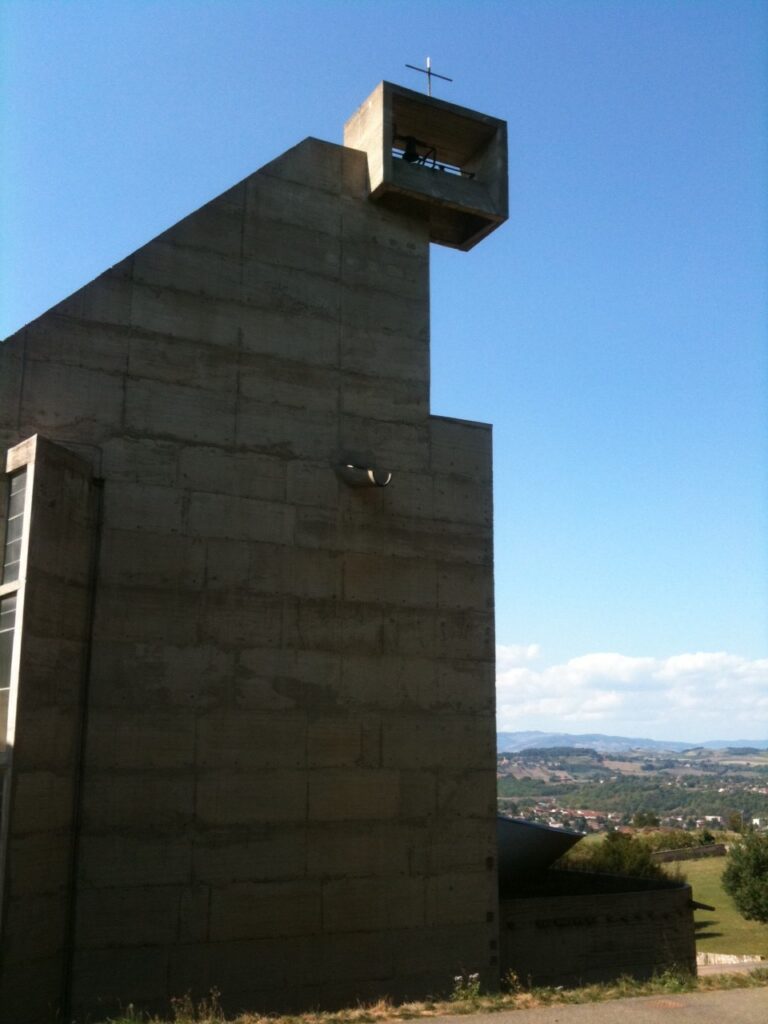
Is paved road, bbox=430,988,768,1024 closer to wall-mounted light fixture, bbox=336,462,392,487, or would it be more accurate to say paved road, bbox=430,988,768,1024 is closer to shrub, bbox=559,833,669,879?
wall-mounted light fixture, bbox=336,462,392,487

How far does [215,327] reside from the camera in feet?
69.3

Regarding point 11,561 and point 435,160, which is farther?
point 435,160

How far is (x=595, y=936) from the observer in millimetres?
23047

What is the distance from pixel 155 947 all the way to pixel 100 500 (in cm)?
866


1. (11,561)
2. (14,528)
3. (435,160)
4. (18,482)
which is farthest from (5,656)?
(435,160)

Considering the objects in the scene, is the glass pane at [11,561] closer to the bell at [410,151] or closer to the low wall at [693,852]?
the bell at [410,151]

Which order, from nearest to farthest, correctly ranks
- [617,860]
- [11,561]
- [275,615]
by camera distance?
[11,561], [275,615], [617,860]

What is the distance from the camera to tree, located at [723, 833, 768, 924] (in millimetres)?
56812

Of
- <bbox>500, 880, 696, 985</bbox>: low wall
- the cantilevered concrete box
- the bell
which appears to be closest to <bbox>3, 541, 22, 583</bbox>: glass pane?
the cantilevered concrete box

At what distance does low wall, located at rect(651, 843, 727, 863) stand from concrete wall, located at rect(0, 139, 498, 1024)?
2566 inches

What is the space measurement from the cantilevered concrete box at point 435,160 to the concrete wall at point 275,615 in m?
0.99

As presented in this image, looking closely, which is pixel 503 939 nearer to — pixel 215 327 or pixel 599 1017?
pixel 599 1017

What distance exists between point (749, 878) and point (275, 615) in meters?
48.6

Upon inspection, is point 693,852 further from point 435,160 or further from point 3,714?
point 3,714
